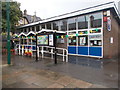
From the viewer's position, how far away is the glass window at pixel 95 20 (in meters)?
7.58

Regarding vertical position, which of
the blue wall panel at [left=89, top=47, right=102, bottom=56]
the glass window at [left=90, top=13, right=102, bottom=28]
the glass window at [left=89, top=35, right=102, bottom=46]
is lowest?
the blue wall panel at [left=89, top=47, right=102, bottom=56]

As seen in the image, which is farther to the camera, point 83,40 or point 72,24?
point 72,24

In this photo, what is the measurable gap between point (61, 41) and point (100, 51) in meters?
4.11

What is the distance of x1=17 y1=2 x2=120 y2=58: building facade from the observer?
7316 mm

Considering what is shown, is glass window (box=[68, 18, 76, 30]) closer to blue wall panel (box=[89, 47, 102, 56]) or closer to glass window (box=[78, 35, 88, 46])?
glass window (box=[78, 35, 88, 46])

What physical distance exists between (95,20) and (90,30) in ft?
2.92

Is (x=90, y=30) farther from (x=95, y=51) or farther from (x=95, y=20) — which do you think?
(x=95, y=51)

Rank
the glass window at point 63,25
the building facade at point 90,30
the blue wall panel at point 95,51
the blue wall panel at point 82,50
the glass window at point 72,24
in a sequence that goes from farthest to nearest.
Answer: the glass window at point 63,25 → the glass window at point 72,24 → the blue wall panel at point 82,50 → the blue wall panel at point 95,51 → the building facade at point 90,30

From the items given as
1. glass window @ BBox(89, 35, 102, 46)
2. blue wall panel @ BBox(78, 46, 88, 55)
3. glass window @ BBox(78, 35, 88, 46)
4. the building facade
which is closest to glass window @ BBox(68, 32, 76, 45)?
the building facade

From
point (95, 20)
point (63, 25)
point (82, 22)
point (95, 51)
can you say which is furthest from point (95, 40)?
point (63, 25)

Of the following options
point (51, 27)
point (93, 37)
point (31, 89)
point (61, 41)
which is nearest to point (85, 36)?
point (93, 37)

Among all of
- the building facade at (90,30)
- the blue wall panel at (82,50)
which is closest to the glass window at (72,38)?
the building facade at (90,30)

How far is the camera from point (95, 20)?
7.79 m

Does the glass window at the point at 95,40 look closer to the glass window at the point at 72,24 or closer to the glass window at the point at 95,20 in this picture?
the glass window at the point at 95,20
